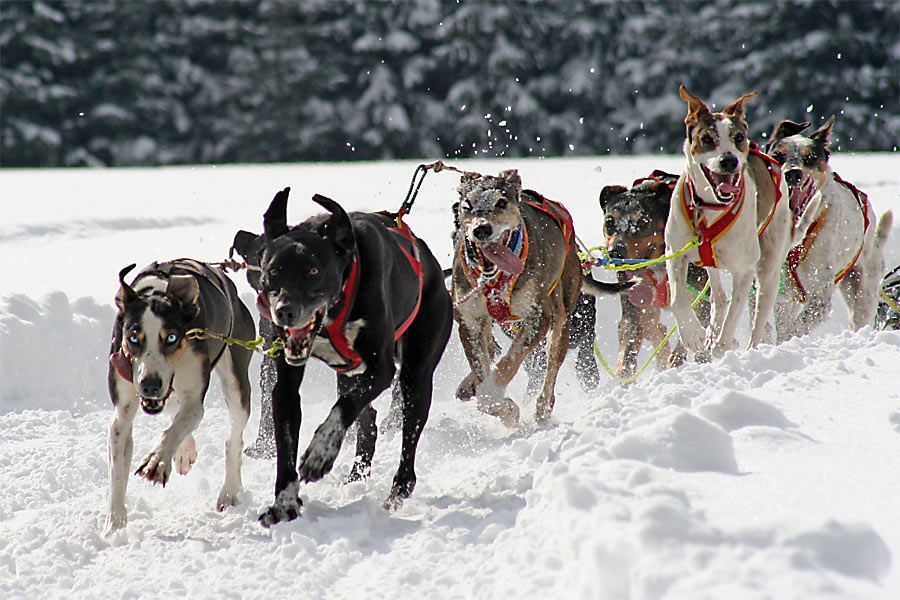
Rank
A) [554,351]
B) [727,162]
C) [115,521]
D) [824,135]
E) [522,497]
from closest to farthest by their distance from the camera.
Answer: [522,497], [115,521], [727,162], [554,351], [824,135]

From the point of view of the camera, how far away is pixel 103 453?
5133mm

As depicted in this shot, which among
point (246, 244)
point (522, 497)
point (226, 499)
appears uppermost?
point (246, 244)

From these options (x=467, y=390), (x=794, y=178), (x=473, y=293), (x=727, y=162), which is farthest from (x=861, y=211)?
(x=467, y=390)

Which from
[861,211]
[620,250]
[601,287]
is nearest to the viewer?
[861,211]

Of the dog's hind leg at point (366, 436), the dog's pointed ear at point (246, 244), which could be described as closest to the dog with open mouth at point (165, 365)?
the dog's pointed ear at point (246, 244)

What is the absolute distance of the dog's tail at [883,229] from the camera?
22.1ft

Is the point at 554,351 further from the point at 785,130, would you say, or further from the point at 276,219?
the point at 276,219

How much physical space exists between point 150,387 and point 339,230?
0.95 m

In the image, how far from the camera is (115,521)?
380 centimetres

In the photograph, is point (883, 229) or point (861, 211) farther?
point (883, 229)

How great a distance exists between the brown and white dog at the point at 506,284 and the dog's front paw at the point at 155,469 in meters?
2.11

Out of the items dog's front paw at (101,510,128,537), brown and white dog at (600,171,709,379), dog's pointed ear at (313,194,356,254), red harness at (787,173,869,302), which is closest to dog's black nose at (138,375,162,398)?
dog's front paw at (101,510,128,537)

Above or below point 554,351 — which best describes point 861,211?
above

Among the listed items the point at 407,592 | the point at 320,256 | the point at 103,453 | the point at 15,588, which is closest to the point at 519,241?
the point at 320,256
